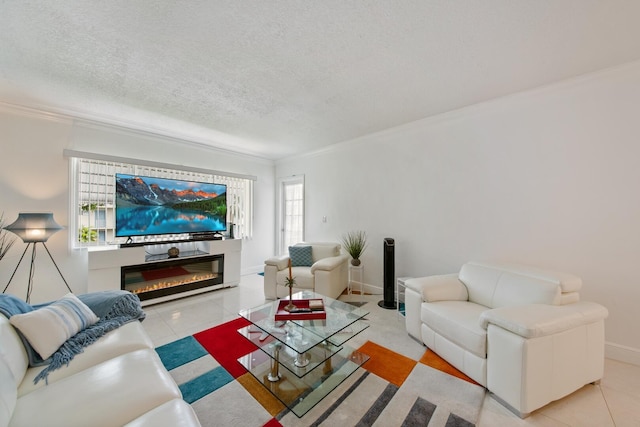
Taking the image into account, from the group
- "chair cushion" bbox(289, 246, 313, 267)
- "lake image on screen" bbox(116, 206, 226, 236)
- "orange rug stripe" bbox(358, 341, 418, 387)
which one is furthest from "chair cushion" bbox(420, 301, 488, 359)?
"lake image on screen" bbox(116, 206, 226, 236)

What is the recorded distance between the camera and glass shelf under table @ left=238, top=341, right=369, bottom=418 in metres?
1.65

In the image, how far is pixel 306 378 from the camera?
73.0 inches

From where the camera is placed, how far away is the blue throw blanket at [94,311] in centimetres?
141

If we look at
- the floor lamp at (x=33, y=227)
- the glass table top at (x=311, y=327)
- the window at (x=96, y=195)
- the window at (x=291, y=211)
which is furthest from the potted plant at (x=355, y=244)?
the floor lamp at (x=33, y=227)

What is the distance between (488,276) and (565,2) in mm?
2127

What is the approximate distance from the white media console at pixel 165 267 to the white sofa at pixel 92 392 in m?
1.88

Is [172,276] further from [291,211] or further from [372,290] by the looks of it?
[372,290]

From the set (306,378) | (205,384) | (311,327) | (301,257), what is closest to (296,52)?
(311,327)

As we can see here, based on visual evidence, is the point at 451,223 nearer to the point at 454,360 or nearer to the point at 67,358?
the point at 454,360

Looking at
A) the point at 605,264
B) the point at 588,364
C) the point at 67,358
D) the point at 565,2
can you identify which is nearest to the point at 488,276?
the point at 588,364

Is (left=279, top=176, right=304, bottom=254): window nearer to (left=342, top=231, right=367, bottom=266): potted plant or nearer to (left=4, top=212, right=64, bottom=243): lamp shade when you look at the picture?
(left=342, top=231, right=367, bottom=266): potted plant

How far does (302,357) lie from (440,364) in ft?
3.89

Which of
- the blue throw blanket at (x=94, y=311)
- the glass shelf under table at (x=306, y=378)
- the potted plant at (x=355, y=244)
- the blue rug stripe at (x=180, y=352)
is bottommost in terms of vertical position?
the blue rug stripe at (x=180, y=352)

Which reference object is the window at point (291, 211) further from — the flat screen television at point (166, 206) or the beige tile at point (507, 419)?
the beige tile at point (507, 419)
